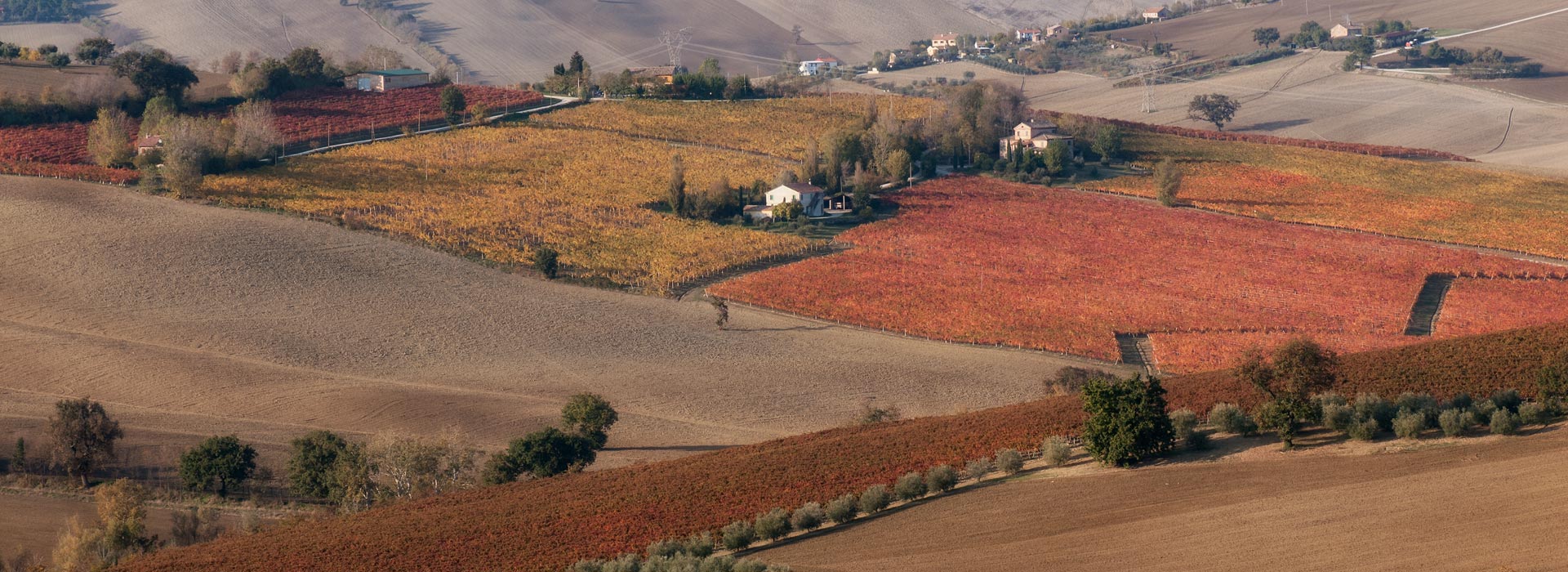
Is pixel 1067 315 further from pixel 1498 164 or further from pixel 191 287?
pixel 1498 164

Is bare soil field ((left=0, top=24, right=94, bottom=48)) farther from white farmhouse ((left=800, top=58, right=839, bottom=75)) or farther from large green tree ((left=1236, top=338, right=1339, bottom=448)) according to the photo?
large green tree ((left=1236, top=338, right=1339, bottom=448))

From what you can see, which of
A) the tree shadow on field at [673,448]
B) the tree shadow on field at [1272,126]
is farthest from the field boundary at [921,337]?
the tree shadow on field at [1272,126]

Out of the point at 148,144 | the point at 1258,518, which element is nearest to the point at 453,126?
the point at 148,144

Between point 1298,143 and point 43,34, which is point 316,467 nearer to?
point 1298,143

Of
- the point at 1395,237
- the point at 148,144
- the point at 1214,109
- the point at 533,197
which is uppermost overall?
the point at 148,144

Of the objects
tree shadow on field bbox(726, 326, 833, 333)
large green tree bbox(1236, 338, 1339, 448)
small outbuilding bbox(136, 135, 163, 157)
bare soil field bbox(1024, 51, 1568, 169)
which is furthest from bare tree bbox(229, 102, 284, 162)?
bare soil field bbox(1024, 51, 1568, 169)

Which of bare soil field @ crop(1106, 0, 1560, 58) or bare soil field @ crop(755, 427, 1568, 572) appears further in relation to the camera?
bare soil field @ crop(1106, 0, 1560, 58)
